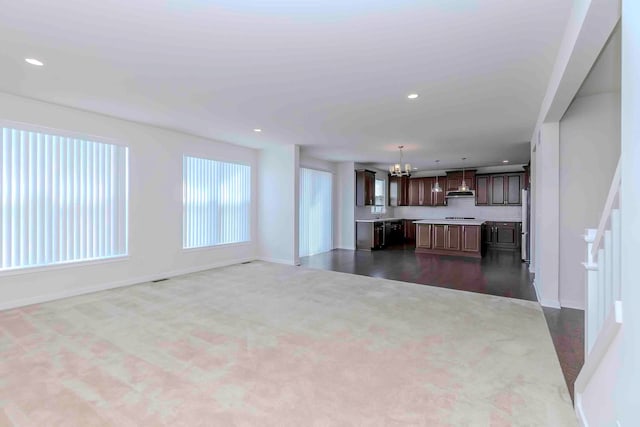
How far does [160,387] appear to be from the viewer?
216 cm

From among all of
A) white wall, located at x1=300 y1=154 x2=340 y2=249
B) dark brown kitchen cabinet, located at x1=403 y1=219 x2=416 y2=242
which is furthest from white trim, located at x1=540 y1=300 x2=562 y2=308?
dark brown kitchen cabinet, located at x1=403 y1=219 x2=416 y2=242

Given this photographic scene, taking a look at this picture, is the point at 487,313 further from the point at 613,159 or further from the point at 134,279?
the point at 134,279

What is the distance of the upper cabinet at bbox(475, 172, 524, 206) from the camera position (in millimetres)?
9359

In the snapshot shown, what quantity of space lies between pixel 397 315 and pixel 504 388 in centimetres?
149

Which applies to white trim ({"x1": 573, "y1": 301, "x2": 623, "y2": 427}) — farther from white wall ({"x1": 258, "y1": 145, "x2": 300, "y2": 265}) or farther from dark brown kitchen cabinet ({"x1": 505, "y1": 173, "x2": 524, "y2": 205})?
dark brown kitchen cabinet ({"x1": 505, "y1": 173, "x2": 524, "y2": 205})

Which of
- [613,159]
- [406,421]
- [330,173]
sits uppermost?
[330,173]

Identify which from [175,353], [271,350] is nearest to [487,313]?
[271,350]

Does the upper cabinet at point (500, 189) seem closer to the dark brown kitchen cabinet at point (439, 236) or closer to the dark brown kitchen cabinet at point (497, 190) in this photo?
the dark brown kitchen cabinet at point (497, 190)

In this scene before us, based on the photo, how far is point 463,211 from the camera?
10539mm

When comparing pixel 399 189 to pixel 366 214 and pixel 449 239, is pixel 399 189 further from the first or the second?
pixel 449 239

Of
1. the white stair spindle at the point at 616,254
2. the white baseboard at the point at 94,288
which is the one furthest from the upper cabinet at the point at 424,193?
the white stair spindle at the point at 616,254

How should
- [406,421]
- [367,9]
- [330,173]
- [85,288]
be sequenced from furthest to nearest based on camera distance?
[330,173], [85,288], [367,9], [406,421]

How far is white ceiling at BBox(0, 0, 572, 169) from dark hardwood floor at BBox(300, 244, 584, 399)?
2622mm

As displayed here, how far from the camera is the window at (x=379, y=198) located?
10391 mm
